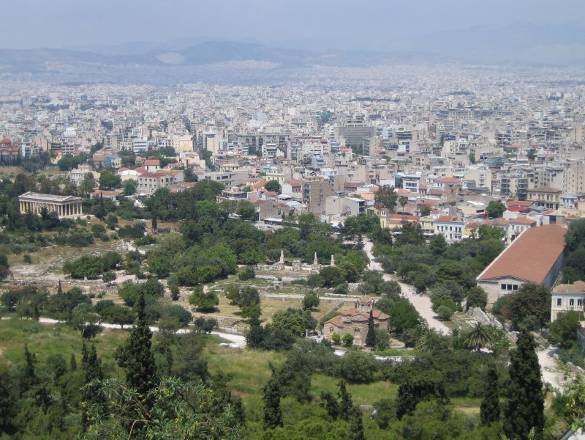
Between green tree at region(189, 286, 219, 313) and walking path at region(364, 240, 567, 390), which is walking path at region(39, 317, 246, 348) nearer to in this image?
green tree at region(189, 286, 219, 313)

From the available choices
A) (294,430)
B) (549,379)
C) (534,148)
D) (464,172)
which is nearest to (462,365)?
(549,379)

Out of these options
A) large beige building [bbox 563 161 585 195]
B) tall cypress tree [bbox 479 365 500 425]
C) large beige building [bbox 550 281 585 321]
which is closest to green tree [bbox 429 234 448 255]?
large beige building [bbox 550 281 585 321]

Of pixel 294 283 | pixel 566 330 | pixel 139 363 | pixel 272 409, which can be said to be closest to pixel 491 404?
pixel 272 409

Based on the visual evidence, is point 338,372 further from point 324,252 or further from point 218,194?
point 218,194

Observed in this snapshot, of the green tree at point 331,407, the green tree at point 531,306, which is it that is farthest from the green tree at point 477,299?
the green tree at point 331,407

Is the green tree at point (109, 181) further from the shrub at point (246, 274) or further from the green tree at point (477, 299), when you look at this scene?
the green tree at point (477, 299)

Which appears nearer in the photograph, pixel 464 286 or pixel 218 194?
pixel 464 286
